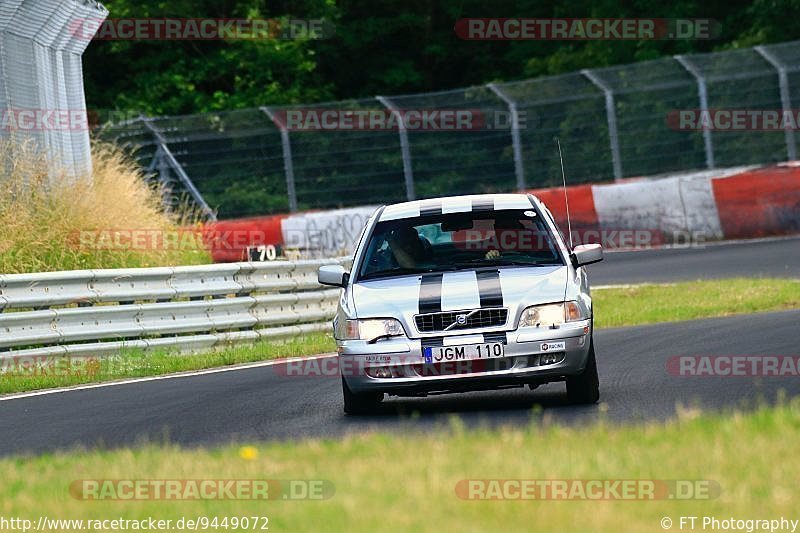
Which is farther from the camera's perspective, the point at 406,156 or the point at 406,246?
the point at 406,156

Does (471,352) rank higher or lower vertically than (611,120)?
lower

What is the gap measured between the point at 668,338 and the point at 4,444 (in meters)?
7.35

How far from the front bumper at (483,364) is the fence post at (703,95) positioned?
18.8 m

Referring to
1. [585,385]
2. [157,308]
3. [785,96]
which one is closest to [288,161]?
[785,96]

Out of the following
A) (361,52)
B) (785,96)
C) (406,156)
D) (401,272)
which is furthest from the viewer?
(361,52)

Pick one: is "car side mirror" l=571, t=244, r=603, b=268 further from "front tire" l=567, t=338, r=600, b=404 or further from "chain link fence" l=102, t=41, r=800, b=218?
"chain link fence" l=102, t=41, r=800, b=218

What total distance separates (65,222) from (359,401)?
833cm

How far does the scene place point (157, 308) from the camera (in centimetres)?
1677

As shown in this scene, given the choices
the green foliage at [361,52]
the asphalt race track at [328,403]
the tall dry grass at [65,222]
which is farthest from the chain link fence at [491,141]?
the asphalt race track at [328,403]

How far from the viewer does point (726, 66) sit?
29.4m

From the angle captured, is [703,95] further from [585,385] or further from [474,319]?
[474,319]

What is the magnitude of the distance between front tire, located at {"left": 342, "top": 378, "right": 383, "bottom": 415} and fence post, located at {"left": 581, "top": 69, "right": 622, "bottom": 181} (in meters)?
18.7

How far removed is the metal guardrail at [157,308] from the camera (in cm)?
1561

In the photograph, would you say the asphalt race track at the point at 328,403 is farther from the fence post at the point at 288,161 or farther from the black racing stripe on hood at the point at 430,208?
the fence post at the point at 288,161
